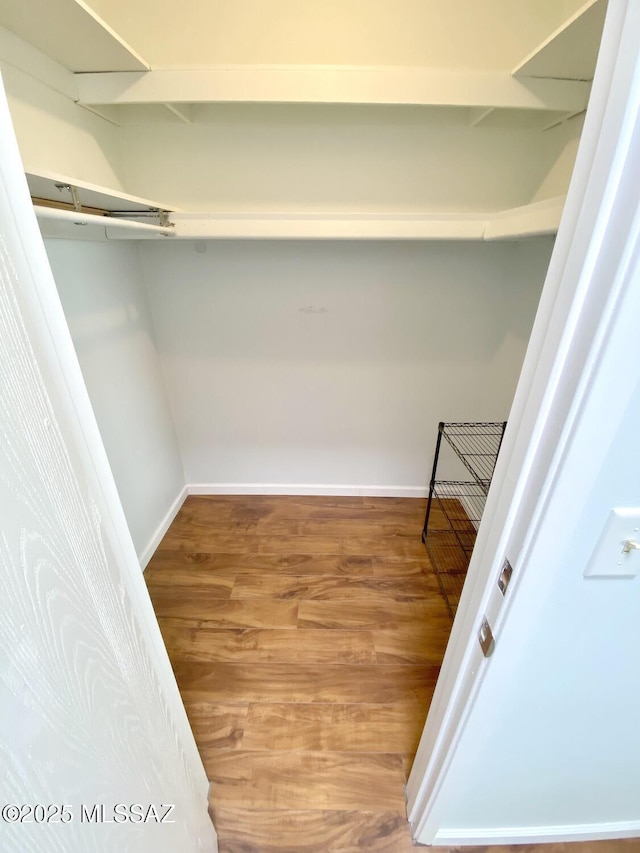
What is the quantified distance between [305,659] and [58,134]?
7.21 ft

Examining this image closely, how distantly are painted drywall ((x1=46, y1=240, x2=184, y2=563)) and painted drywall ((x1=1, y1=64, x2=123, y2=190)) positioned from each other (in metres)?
0.26

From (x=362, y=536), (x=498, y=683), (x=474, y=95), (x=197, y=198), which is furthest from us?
(x=362, y=536)

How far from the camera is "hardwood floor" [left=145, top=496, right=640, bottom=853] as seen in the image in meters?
1.10

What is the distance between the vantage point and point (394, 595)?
179cm

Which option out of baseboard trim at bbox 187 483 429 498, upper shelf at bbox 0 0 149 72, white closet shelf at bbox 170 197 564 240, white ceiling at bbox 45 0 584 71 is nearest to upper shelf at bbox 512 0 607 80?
white ceiling at bbox 45 0 584 71

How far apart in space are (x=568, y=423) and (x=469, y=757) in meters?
0.82

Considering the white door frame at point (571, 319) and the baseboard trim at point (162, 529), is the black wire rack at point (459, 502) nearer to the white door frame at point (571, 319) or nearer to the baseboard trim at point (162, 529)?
the white door frame at point (571, 319)

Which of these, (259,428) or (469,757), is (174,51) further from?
(469,757)

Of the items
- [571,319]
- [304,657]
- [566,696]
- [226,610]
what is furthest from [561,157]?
[226,610]

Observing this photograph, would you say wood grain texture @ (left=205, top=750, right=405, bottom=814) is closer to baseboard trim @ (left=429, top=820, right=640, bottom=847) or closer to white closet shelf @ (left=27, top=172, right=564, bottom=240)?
baseboard trim @ (left=429, top=820, right=640, bottom=847)

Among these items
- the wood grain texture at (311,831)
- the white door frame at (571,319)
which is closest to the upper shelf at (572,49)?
the white door frame at (571,319)

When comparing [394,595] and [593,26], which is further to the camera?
[394,595]

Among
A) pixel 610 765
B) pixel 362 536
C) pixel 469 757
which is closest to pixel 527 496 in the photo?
pixel 469 757

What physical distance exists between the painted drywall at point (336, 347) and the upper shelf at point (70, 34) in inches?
27.2
